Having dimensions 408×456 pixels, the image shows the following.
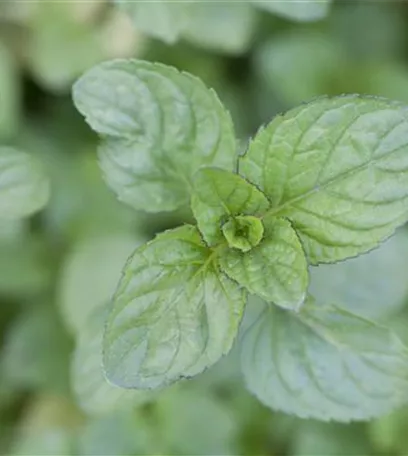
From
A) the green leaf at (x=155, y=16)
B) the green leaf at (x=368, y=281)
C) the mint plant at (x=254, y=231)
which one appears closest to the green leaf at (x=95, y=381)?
the mint plant at (x=254, y=231)

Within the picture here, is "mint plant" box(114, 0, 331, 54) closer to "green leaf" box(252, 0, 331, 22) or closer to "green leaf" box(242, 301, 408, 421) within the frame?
"green leaf" box(252, 0, 331, 22)

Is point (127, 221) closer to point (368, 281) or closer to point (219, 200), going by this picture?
point (368, 281)

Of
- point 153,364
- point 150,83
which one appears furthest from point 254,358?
point 150,83

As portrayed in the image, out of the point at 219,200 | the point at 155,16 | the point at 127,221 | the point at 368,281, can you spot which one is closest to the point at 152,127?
the point at 219,200

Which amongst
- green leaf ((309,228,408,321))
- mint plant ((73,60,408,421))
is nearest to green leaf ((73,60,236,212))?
mint plant ((73,60,408,421))

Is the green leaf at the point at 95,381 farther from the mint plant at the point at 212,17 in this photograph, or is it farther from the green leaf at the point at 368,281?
the mint plant at the point at 212,17
